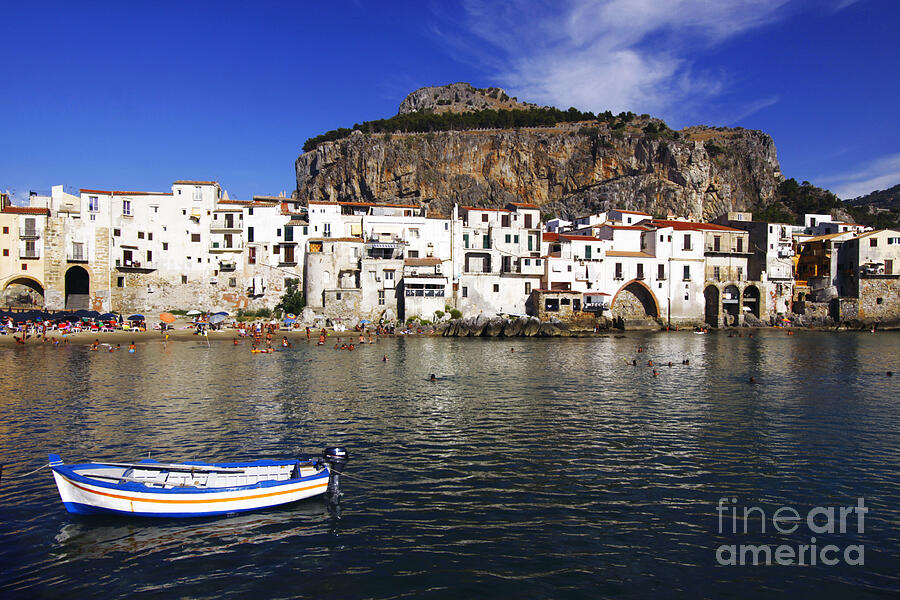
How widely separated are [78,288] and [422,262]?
42.0 m

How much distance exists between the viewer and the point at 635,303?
74.8 metres

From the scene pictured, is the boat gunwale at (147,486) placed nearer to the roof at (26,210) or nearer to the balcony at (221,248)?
the balcony at (221,248)

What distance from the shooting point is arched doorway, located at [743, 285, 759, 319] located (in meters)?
77.6

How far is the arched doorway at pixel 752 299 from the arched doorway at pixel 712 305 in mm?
5880

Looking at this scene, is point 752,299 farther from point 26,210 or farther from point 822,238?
point 26,210

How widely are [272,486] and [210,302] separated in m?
59.6

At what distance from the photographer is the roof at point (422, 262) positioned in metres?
64.1

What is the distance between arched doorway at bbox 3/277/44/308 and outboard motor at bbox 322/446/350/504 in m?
62.8

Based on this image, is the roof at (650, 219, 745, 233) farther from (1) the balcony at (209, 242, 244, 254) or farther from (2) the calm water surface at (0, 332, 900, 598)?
(1) the balcony at (209, 242, 244, 254)

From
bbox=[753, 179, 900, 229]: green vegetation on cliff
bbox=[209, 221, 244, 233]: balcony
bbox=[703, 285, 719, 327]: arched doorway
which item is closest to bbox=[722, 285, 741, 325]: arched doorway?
bbox=[703, 285, 719, 327]: arched doorway

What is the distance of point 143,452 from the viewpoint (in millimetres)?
17359

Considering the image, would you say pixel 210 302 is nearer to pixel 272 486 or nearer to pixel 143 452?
pixel 143 452

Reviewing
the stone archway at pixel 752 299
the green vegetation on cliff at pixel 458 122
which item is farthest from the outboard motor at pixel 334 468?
the green vegetation on cliff at pixel 458 122

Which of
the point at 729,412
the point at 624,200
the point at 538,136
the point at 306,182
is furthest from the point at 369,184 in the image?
the point at 729,412
